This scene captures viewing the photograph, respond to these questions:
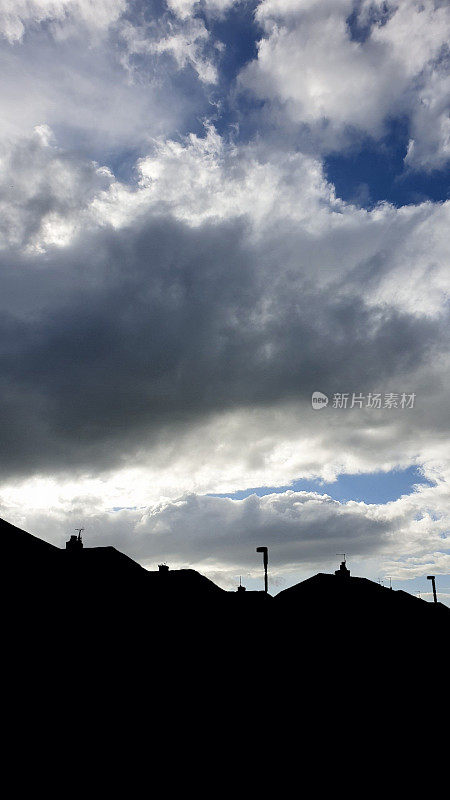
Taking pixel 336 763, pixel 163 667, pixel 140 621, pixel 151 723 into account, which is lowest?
pixel 336 763

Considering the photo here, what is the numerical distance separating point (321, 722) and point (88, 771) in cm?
892

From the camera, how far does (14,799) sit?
1128 cm

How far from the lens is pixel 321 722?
18953 mm

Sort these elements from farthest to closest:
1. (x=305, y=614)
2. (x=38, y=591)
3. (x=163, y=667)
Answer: (x=305, y=614)
(x=163, y=667)
(x=38, y=591)

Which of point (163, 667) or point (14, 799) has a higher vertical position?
point (163, 667)

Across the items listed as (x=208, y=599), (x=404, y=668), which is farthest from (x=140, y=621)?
(x=208, y=599)

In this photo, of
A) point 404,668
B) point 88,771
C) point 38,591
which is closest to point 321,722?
point 404,668

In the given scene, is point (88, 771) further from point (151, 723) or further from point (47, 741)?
point (151, 723)

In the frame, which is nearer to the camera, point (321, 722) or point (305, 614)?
point (321, 722)

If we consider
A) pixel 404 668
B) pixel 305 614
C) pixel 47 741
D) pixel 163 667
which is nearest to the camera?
pixel 47 741

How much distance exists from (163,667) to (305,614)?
25.2ft

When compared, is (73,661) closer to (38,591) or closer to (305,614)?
(38,591)

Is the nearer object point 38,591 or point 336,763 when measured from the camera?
point 38,591

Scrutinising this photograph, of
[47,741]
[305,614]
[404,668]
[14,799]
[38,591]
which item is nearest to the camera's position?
[14,799]
